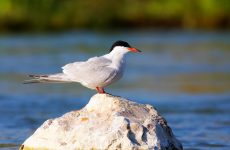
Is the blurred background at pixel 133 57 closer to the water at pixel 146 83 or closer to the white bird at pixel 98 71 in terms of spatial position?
the water at pixel 146 83

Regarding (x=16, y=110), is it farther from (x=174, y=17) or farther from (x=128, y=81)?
(x=174, y=17)

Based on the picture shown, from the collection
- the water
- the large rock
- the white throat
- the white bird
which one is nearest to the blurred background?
the water

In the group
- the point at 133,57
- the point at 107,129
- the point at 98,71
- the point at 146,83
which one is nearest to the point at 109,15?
the point at 133,57

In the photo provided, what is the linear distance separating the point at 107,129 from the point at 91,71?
805mm

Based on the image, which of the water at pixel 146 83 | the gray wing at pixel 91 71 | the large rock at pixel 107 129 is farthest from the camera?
the water at pixel 146 83

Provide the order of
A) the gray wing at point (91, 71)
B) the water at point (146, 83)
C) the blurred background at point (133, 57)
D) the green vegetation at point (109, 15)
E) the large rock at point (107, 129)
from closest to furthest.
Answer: the large rock at point (107, 129) → the gray wing at point (91, 71) → the water at point (146, 83) → the blurred background at point (133, 57) → the green vegetation at point (109, 15)

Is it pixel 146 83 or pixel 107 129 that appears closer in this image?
pixel 107 129

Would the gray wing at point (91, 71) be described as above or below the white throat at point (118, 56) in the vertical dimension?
below

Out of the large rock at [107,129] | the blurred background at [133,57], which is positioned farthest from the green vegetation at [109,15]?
the large rock at [107,129]

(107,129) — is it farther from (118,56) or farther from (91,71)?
(118,56)

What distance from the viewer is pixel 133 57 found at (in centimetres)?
2344

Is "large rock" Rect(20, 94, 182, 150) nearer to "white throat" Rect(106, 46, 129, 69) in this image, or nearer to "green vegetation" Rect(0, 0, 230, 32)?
"white throat" Rect(106, 46, 129, 69)

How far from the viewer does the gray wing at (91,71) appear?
25.8 ft

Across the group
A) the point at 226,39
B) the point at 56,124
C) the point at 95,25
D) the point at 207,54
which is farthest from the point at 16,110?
the point at 95,25
